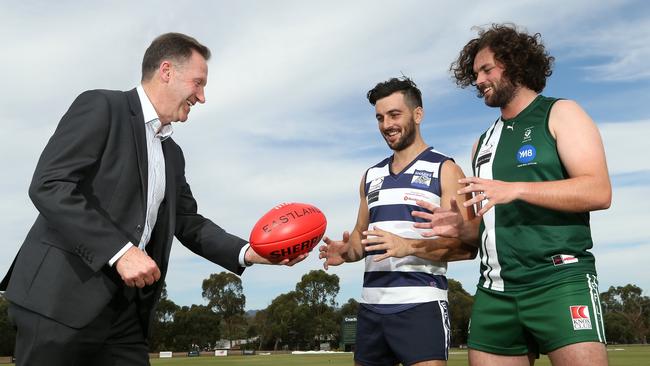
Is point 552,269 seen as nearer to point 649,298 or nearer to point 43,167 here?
point 43,167

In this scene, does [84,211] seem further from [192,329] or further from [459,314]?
[459,314]

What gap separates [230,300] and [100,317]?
9650cm

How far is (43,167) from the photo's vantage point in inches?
159

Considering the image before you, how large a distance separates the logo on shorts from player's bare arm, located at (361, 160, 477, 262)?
3.54 feet

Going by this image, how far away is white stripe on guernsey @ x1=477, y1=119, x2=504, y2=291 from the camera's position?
4441 millimetres

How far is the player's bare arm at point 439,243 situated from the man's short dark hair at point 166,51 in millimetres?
2001

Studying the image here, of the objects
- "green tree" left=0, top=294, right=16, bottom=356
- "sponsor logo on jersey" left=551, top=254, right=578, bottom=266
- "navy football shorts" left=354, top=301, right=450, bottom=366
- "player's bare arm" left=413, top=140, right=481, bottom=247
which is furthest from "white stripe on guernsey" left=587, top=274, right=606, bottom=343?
"green tree" left=0, top=294, right=16, bottom=356

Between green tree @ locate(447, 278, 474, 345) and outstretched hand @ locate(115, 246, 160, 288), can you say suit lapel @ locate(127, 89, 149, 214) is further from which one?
green tree @ locate(447, 278, 474, 345)

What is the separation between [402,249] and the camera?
5191mm

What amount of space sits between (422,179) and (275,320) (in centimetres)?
8709

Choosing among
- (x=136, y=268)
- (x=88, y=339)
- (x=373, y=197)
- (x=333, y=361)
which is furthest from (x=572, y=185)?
(x=333, y=361)

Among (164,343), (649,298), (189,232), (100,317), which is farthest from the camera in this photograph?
(649,298)

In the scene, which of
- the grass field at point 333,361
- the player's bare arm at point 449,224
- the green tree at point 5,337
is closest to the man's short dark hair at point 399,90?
the player's bare arm at point 449,224

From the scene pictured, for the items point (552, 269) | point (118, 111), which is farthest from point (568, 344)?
point (118, 111)
